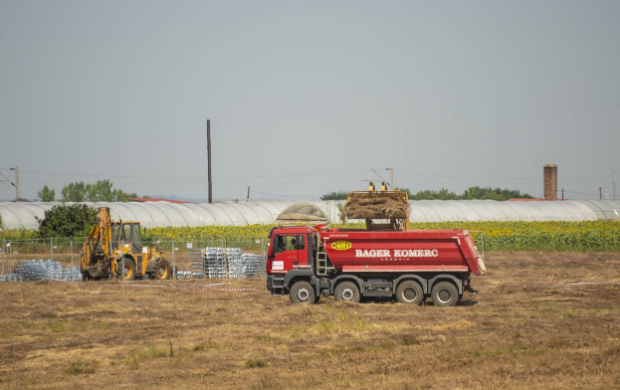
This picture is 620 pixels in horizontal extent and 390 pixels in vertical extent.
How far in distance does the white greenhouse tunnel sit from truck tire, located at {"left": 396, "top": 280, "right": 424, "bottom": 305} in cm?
3751

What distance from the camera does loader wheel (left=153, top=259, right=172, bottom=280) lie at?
112 ft

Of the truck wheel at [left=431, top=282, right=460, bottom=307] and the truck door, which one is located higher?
the truck door

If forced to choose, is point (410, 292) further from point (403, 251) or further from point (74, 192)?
point (74, 192)

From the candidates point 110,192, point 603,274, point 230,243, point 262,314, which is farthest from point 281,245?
point 110,192

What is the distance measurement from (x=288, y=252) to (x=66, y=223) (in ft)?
102

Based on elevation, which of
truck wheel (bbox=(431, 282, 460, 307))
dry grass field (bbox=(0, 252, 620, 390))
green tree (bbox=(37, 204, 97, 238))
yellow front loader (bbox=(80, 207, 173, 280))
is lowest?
dry grass field (bbox=(0, 252, 620, 390))

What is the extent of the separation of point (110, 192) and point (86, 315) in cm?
11994

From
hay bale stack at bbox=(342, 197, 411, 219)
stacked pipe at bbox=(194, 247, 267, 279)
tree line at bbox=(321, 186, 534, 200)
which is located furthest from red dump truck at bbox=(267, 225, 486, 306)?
tree line at bbox=(321, 186, 534, 200)

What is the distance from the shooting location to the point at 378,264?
24406 mm

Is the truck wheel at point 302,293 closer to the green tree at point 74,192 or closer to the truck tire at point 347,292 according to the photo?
the truck tire at point 347,292

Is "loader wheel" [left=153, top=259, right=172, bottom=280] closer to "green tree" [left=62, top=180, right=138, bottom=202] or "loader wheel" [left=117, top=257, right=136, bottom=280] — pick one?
"loader wheel" [left=117, top=257, right=136, bottom=280]

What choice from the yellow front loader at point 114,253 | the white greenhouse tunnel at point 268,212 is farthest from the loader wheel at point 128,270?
the white greenhouse tunnel at point 268,212

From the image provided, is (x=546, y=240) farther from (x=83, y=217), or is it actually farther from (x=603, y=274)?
(x=83, y=217)

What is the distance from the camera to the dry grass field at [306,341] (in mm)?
13688
